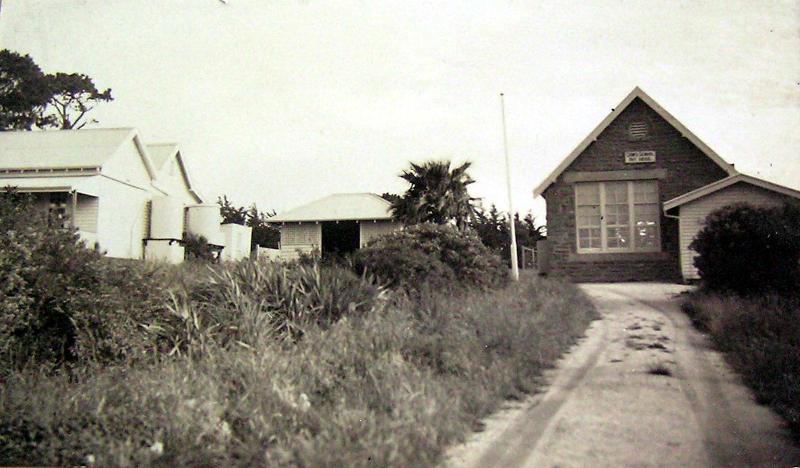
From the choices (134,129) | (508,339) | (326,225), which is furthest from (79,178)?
(508,339)

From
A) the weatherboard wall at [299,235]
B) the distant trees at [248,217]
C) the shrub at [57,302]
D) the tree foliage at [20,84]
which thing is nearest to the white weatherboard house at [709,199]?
the shrub at [57,302]

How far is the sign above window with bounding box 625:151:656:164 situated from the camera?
17.8m

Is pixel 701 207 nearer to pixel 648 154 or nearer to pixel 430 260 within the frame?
pixel 648 154

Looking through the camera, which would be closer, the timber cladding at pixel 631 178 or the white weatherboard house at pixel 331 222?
the timber cladding at pixel 631 178

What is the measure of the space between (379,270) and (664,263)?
434 inches

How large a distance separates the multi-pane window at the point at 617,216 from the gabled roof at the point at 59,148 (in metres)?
16.8

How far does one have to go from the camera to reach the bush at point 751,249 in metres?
10.1

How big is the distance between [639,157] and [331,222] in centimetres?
1516

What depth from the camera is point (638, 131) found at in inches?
710

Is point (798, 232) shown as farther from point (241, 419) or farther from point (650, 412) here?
point (241, 419)

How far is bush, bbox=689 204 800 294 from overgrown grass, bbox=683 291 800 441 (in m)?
0.57

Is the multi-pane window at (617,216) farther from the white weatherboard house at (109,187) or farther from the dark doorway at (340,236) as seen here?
the white weatherboard house at (109,187)

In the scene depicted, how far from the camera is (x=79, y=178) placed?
61.8ft

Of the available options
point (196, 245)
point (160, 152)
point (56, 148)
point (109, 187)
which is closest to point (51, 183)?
point (56, 148)
